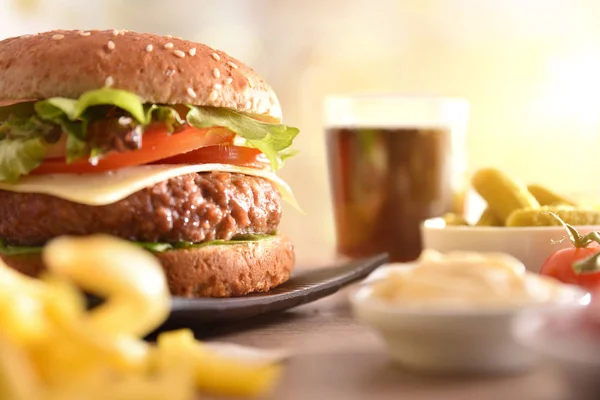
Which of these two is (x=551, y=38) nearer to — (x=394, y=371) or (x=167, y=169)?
(x=167, y=169)

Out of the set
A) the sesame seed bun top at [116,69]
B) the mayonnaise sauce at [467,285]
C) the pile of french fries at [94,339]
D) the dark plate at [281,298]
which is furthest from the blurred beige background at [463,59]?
the pile of french fries at [94,339]

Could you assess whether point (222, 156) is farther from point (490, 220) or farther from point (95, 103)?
point (490, 220)

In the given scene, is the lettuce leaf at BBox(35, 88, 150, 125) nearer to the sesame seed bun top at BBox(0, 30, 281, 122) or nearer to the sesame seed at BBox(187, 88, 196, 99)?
the sesame seed bun top at BBox(0, 30, 281, 122)

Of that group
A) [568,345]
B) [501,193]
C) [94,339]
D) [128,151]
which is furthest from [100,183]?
[501,193]

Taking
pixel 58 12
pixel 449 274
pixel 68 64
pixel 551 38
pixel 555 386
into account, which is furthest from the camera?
pixel 551 38

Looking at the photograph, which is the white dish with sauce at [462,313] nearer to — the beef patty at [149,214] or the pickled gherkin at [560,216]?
the beef patty at [149,214]

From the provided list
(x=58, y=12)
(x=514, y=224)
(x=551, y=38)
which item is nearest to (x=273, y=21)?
(x=58, y=12)

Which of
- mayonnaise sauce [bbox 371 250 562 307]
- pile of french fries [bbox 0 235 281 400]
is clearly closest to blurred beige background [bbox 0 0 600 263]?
mayonnaise sauce [bbox 371 250 562 307]
